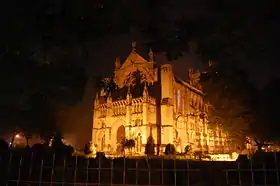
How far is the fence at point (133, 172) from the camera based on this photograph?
257 inches

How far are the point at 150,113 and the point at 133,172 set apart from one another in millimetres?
39144

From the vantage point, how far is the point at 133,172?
7434mm

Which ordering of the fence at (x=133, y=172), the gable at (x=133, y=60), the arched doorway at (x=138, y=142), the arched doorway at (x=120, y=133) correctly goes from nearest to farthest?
the fence at (x=133, y=172) < the arched doorway at (x=138, y=142) < the arched doorway at (x=120, y=133) < the gable at (x=133, y=60)

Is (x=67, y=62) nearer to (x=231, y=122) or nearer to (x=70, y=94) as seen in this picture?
(x=70, y=94)

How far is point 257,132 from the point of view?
26.0 meters

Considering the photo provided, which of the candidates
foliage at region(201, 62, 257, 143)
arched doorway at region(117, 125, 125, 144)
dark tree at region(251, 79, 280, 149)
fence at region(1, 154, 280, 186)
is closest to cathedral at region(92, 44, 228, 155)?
arched doorway at region(117, 125, 125, 144)

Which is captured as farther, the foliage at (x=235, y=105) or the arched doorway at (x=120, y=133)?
the arched doorway at (x=120, y=133)

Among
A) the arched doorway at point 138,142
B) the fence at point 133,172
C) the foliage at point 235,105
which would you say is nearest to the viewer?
the fence at point 133,172

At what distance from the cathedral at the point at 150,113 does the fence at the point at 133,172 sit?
33.8 m

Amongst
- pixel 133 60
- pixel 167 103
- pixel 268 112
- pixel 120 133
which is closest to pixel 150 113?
pixel 167 103

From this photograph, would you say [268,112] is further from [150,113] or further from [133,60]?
[133,60]

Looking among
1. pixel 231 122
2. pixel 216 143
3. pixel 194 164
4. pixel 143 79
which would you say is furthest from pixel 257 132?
pixel 216 143

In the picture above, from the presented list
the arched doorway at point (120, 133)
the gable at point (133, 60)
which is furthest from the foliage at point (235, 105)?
the gable at point (133, 60)

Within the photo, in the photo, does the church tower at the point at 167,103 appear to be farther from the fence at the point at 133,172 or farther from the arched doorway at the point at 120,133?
the fence at the point at 133,172
